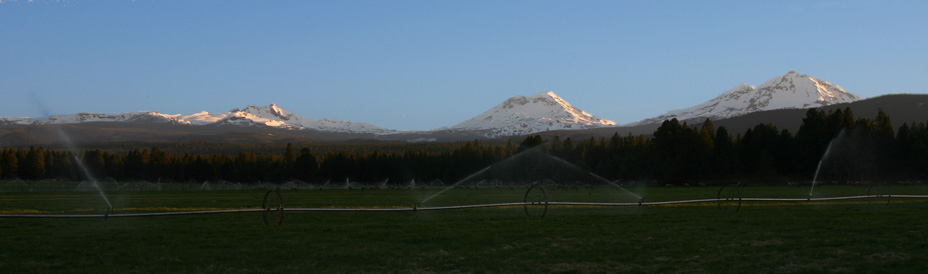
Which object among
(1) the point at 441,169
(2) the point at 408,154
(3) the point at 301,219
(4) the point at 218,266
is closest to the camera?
(4) the point at 218,266

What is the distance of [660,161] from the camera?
113438mm

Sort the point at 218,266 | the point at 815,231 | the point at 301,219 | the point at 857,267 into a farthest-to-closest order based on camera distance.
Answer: the point at 301,219, the point at 815,231, the point at 218,266, the point at 857,267

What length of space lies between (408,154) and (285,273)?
512ft

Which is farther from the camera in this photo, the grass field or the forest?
the forest

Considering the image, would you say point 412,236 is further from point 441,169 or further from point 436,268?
point 441,169

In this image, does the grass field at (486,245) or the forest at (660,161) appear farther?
the forest at (660,161)

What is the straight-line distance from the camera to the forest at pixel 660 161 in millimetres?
97312

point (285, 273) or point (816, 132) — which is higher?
point (816, 132)

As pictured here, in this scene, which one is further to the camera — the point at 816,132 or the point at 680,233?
the point at 816,132

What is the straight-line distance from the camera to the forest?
319 feet

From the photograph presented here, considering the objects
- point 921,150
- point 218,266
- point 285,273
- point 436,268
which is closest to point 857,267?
point 436,268

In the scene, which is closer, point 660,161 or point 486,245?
point 486,245

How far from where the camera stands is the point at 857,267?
14.9 m

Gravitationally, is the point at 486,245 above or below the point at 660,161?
below
